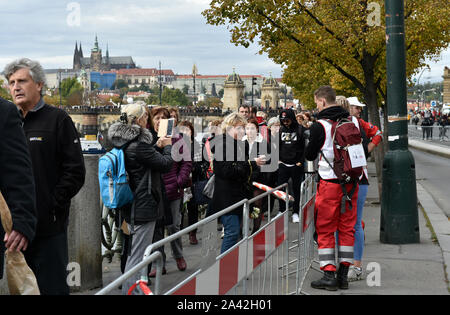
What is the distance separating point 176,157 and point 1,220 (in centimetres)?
446

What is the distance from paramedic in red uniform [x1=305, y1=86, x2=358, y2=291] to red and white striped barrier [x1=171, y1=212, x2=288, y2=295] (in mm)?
936

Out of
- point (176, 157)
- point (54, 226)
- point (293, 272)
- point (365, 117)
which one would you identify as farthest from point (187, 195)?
point (365, 117)

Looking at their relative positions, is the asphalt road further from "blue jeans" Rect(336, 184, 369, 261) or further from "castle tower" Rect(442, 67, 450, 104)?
"castle tower" Rect(442, 67, 450, 104)

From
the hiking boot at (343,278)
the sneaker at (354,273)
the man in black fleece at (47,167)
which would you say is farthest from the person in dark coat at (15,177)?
the sneaker at (354,273)

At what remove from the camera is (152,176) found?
20.0ft

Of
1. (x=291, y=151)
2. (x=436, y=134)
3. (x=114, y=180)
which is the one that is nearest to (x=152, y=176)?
(x=114, y=180)

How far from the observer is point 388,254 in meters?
8.01

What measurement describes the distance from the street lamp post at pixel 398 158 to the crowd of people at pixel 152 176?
2.41 ft

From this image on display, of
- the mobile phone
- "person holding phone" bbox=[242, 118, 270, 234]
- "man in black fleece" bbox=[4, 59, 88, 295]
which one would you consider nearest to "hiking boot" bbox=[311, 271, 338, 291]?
"person holding phone" bbox=[242, 118, 270, 234]

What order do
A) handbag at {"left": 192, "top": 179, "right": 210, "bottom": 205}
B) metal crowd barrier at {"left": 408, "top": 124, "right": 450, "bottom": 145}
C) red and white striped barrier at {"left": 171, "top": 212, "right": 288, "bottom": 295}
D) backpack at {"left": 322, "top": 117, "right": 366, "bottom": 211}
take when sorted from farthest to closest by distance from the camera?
metal crowd barrier at {"left": 408, "top": 124, "right": 450, "bottom": 145}
handbag at {"left": 192, "top": 179, "right": 210, "bottom": 205}
backpack at {"left": 322, "top": 117, "right": 366, "bottom": 211}
red and white striped barrier at {"left": 171, "top": 212, "right": 288, "bottom": 295}

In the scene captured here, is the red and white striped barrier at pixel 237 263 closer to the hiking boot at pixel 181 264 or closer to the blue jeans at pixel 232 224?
the hiking boot at pixel 181 264

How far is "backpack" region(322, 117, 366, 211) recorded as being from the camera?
6336 mm

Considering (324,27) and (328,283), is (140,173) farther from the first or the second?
(324,27)

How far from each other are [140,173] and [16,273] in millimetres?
2819
